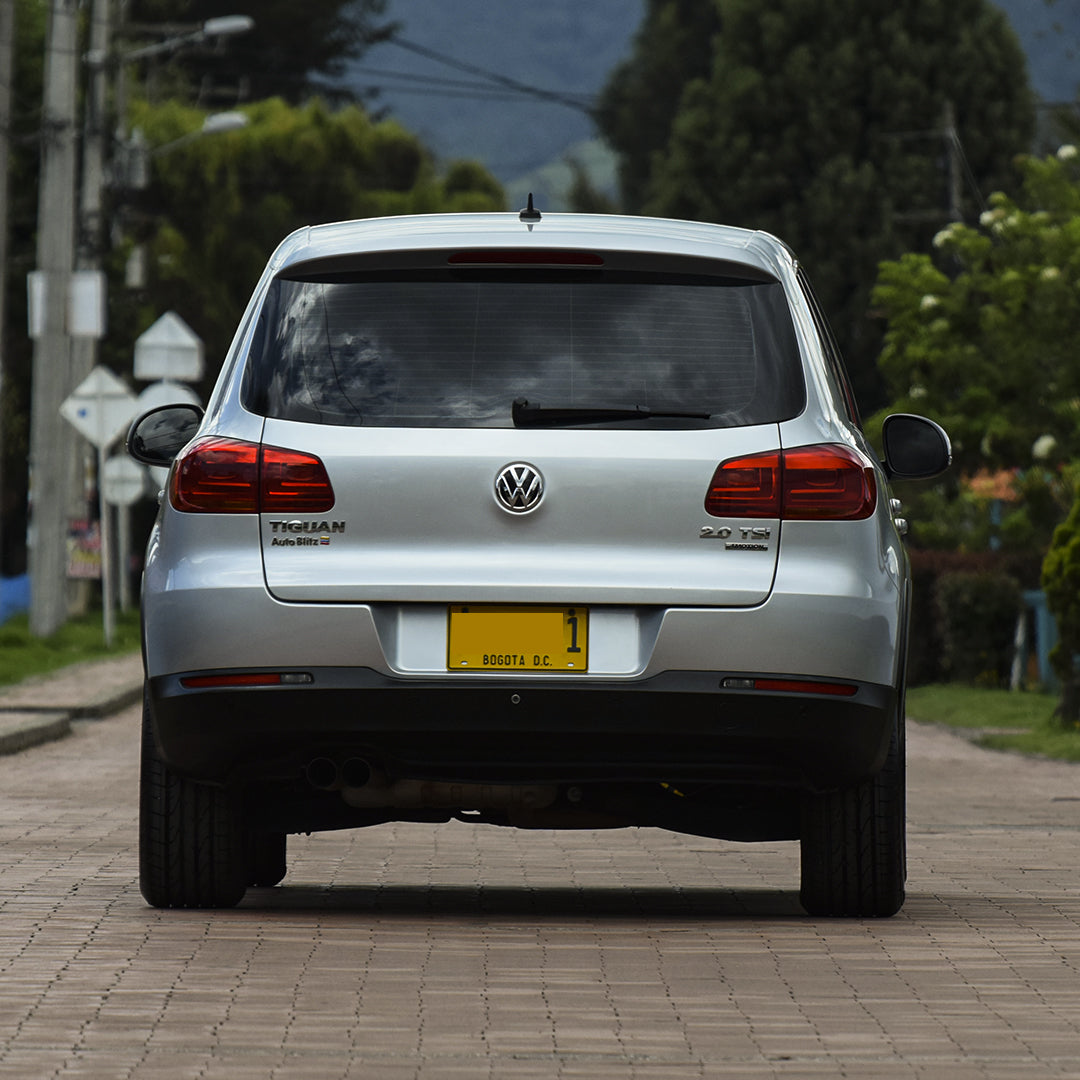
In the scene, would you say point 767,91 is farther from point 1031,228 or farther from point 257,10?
point 1031,228

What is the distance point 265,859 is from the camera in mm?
9070

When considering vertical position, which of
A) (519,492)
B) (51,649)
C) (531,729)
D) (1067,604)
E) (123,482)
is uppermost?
(519,492)

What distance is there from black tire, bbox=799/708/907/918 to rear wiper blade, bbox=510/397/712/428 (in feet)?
3.87

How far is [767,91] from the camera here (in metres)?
65.9

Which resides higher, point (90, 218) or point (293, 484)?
point (90, 218)

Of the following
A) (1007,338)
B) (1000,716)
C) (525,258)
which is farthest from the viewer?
(1007,338)

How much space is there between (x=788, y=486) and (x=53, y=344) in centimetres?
2529

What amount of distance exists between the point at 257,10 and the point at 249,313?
246 ft

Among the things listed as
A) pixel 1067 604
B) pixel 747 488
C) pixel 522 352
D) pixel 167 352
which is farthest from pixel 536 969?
pixel 167 352

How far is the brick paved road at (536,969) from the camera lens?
5.82 metres

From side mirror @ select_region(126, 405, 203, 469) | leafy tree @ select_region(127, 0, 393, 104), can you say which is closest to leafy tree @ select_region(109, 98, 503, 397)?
leafy tree @ select_region(127, 0, 393, 104)

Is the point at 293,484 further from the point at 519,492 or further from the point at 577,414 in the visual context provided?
the point at 577,414

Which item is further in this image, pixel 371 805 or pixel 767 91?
pixel 767 91

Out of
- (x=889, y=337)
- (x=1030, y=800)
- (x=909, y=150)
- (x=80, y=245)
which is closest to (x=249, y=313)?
(x=1030, y=800)
